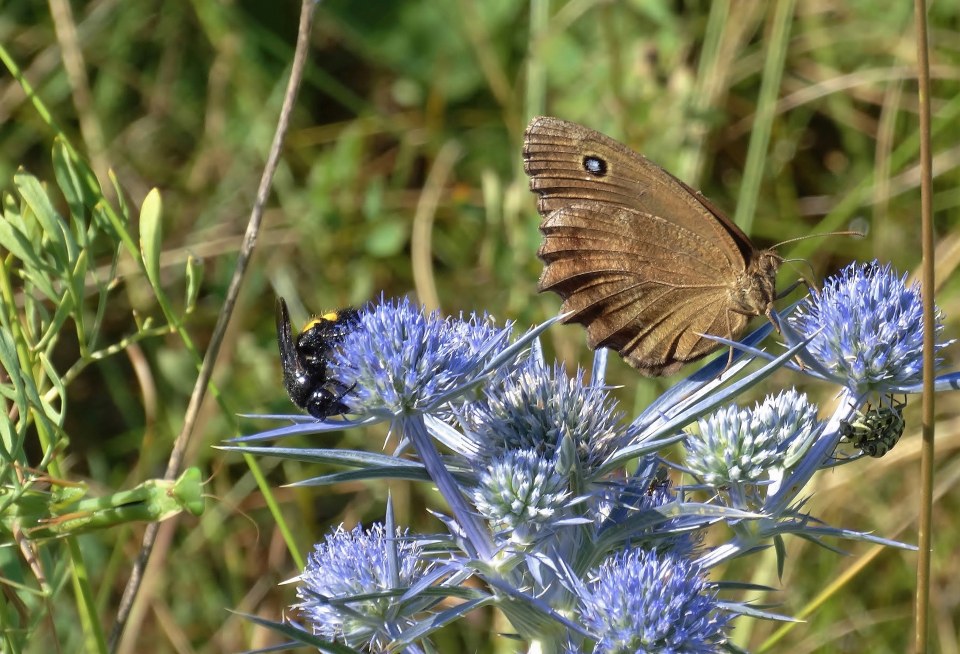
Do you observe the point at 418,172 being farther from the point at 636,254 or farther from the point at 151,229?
the point at 151,229

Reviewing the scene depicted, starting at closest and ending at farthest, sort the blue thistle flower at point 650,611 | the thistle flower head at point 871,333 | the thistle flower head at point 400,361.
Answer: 1. the blue thistle flower at point 650,611
2. the thistle flower head at point 400,361
3. the thistle flower head at point 871,333

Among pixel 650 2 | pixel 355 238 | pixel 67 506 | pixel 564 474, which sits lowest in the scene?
pixel 67 506

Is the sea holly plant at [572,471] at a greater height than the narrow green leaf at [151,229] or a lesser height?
lesser

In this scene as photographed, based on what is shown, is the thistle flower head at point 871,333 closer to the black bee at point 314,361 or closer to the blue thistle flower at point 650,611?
the blue thistle flower at point 650,611

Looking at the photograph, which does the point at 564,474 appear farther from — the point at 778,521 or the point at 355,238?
the point at 355,238

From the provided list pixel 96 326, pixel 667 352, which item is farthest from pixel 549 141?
pixel 96 326

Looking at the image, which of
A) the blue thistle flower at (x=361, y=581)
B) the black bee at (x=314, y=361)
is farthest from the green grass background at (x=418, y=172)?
the black bee at (x=314, y=361)
